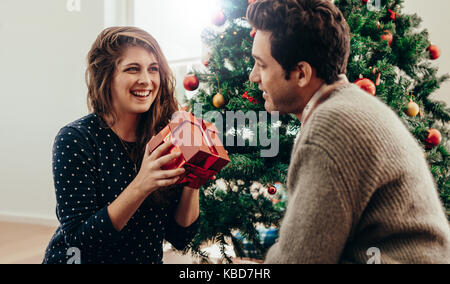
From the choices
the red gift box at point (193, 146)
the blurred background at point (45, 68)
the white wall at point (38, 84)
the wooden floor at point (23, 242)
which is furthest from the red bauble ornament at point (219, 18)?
the wooden floor at point (23, 242)

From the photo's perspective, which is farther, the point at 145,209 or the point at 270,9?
the point at 145,209

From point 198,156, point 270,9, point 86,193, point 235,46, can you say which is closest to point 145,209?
point 86,193

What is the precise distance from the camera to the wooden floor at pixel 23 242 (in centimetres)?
236

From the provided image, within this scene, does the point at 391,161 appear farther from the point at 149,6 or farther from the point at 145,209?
the point at 149,6

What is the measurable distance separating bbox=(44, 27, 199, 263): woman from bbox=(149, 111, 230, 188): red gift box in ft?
0.09

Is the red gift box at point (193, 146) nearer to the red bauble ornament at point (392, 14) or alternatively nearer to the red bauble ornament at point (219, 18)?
the red bauble ornament at point (219, 18)

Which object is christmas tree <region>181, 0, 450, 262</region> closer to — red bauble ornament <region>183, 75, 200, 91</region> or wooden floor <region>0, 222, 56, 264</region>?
red bauble ornament <region>183, 75, 200, 91</region>

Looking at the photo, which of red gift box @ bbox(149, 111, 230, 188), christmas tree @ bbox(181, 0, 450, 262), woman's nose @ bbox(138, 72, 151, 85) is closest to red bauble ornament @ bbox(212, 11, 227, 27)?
christmas tree @ bbox(181, 0, 450, 262)

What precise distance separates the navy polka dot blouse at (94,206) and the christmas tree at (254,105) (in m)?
0.36

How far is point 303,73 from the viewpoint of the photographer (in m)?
0.81

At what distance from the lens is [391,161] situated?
580 mm

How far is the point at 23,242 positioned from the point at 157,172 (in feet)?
7.93

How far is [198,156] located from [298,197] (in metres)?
0.30
